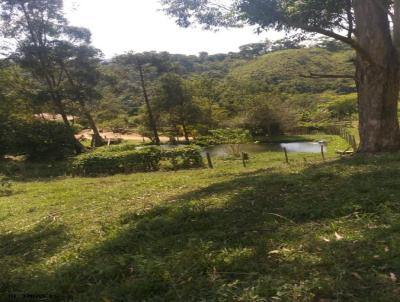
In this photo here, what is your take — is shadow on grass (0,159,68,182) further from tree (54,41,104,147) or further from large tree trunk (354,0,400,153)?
large tree trunk (354,0,400,153)

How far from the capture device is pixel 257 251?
4492 millimetres

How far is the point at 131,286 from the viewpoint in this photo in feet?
13.1

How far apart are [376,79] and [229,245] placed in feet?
24.0

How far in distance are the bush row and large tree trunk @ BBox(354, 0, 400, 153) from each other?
29.5ft

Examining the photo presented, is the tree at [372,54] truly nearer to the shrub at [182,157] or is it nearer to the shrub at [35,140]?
the shrub at [182,157]

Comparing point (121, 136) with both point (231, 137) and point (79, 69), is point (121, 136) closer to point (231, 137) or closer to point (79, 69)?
point (79, 69)

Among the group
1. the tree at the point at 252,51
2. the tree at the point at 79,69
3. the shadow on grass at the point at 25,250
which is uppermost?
the tree at the point at 252,51

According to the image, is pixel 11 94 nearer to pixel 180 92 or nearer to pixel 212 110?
→ pixel 180 92

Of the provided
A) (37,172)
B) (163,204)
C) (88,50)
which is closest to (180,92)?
(88,50)

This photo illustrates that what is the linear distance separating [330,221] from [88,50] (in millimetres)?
25458

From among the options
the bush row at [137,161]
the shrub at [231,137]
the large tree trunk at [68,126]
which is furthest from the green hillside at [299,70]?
the bush row at [137,161]

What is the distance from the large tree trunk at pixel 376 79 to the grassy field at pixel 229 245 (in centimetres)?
274

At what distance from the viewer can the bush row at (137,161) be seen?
1805 cm

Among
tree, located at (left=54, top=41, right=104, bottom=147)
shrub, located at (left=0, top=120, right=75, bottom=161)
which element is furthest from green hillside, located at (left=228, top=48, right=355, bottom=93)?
shrub, located at (left=0, top=120, right=75, bottom=161)
